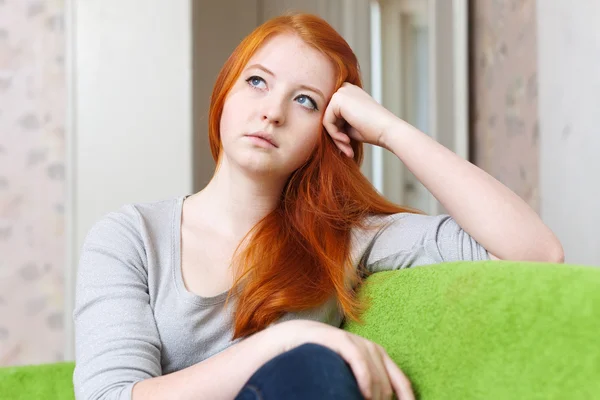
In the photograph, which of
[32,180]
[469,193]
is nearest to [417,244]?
[469,193]

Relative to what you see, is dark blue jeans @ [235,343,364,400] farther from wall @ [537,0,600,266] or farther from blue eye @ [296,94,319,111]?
wall @ [537,0,600,266]

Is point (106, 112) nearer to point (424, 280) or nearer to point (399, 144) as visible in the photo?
point (399, 144)

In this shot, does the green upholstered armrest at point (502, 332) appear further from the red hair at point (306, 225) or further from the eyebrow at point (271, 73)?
the eyebrow at point (271, 73)

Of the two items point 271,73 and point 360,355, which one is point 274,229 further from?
point 360,355

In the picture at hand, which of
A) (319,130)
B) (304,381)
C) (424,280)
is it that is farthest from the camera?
(319,130)

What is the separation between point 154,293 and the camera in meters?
1.14

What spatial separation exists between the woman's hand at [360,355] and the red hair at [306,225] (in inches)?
11.6

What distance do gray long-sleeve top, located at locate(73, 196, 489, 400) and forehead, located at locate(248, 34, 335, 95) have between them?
0.87 feet

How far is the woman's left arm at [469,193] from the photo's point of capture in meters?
1.08

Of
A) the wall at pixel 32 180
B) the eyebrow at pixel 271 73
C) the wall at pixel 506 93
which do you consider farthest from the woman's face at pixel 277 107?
the wall at pixel 32 180

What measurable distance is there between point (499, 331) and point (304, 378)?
22 centimetres

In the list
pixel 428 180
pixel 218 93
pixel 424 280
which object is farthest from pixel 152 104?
pixel 424 280

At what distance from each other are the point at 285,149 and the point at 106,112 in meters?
1.13

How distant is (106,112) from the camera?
2.19m
